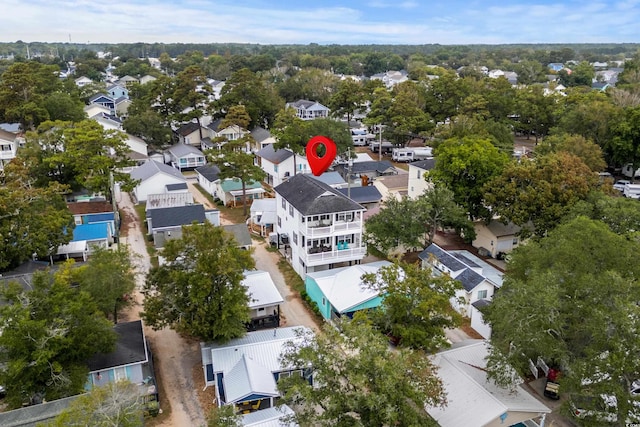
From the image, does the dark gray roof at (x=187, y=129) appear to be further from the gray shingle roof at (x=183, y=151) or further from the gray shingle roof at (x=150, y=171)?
the gray shingle roof at (x=150, y=171)

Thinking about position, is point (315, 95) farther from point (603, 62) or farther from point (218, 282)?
point (603, 62)

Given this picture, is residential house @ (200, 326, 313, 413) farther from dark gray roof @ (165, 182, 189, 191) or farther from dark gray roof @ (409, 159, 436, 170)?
dark gray roof @ (165, 182, 189, 191)

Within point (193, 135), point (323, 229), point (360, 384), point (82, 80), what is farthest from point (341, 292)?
point (82, 80)

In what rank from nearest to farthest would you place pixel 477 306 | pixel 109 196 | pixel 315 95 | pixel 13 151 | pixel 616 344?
1. pixel 616 344
2. pixel 477 306
3. pixel 109 196
4. pixel 13 151
5. pixel 315 95

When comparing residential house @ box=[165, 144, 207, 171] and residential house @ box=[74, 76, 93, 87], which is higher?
residential house @ box=[74, 76, 93, 87]

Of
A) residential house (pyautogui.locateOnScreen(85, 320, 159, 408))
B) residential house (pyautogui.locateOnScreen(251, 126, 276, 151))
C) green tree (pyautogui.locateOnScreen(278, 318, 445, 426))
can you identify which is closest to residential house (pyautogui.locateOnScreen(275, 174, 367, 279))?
residential house (pyautogui.locateOnScreen(85, 320, 159, 408))

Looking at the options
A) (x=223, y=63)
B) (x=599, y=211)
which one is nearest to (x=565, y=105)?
(x=599, y=211)
